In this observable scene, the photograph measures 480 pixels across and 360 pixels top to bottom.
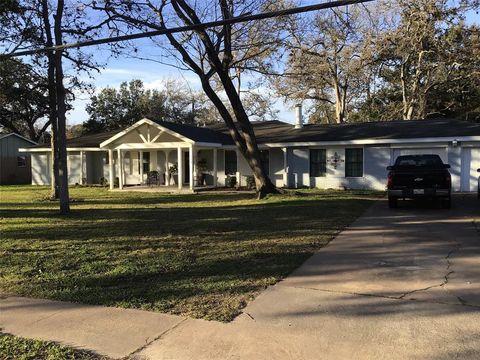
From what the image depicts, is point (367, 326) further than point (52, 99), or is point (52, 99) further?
point (52, 99)

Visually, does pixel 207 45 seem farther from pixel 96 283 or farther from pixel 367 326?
pixel 367 326

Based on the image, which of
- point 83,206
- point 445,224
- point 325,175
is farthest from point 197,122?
point 445,224

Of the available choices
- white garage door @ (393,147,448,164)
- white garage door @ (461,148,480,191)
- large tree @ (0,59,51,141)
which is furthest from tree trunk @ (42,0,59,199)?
white garage door @ (461,148,480,191)

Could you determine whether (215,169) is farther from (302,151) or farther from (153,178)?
(302,151)

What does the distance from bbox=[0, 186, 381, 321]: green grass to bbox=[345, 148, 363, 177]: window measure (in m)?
8.29

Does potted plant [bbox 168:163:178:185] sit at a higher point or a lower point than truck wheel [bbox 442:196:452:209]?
higher

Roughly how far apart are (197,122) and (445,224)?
52.7 metres

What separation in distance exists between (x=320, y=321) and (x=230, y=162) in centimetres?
2215

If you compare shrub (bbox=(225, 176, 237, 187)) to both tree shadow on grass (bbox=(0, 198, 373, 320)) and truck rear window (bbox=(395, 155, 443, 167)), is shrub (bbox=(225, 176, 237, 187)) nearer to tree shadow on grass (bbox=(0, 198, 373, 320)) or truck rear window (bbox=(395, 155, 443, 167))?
truck rear window (bbox=(395, 155, 443, 167))

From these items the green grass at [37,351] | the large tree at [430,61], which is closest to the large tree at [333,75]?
the large tree at [430,61]

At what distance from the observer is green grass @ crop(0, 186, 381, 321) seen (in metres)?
5.94

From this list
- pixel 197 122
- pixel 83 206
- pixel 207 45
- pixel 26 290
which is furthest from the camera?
pixel 197 122

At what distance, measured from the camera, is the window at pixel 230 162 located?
87.5 ft

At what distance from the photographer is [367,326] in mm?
4754
